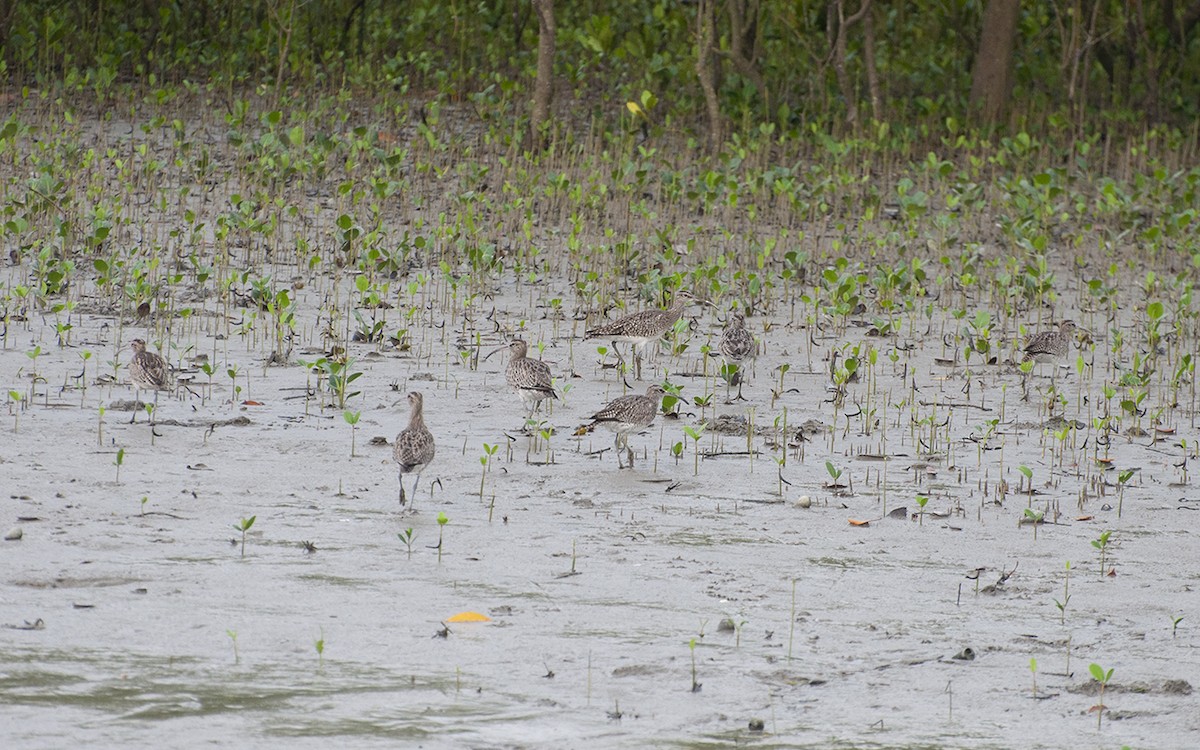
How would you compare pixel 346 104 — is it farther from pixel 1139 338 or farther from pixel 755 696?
pixel 755 696

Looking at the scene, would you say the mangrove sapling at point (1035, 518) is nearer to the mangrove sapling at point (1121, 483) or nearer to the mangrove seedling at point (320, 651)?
the mangrove sapling at point (1121, 483)

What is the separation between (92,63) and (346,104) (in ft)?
10.8

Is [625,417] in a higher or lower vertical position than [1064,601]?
higher

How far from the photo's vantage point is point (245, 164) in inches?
605

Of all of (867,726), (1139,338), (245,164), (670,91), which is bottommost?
(867,726)

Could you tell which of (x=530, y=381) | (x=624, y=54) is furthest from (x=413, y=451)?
(x=624, y=54)

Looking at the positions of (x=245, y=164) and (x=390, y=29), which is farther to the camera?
(x=390, y=29)

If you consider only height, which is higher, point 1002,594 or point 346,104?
point 346,104

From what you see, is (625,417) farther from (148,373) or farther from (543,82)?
(543,82)

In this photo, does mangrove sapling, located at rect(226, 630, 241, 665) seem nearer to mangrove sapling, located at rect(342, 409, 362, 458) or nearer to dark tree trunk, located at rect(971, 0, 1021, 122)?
mangrove sapling, located at rect(342, 409, 362, 458)

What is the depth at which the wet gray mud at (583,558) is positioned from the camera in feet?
16.7

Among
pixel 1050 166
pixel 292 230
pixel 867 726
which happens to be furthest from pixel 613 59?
pixel 867 726

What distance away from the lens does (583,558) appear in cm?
668

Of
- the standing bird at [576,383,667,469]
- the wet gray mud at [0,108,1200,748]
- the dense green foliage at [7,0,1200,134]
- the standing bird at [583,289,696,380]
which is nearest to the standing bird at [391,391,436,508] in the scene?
the wet gray mud at [0,108,1200,748]
